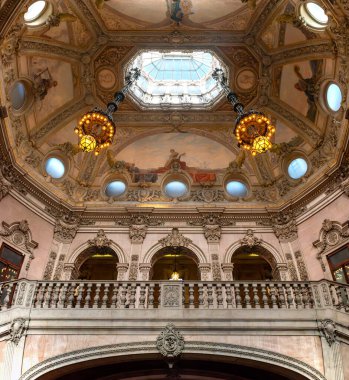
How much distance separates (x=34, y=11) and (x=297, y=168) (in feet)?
37.0

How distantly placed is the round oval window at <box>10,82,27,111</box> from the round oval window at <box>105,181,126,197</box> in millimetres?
4854

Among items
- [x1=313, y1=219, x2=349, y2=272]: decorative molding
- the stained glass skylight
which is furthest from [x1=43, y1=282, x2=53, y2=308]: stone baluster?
the stained glass skylight

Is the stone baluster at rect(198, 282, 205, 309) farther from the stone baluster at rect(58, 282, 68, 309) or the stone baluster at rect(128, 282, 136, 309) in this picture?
the stone baluster at rect(58, 282, 68, 309)

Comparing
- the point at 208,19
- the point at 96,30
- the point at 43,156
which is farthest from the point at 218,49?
the point at 43,156

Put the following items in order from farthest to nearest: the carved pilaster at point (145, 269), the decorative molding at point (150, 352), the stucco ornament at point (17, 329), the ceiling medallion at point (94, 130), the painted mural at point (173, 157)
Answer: the painted mural at point (173, 157)
the carved pilaster at point (145, 269)
the ceiling medallion at point (94, 130)
the stucco ornament at point (17, 329)
the decorative molding at point (150, 352)

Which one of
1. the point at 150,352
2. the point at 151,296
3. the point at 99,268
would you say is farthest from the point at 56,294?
the point at 99,268

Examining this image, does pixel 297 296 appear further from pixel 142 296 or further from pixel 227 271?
pixel 227 271

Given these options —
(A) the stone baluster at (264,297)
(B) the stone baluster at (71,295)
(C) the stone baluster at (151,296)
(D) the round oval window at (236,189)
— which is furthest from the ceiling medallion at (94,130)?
(D) the round oval window at (236,189)

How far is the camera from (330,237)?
1405 cm

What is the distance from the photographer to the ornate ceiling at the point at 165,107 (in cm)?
1470

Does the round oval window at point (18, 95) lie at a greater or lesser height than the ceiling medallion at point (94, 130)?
greater

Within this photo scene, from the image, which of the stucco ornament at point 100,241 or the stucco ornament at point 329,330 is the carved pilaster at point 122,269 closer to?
the stucco ornament at point 100,241

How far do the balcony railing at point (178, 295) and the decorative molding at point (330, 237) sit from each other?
371 centimetres

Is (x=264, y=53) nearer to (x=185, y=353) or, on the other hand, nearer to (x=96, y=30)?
(x=96, y=30)
